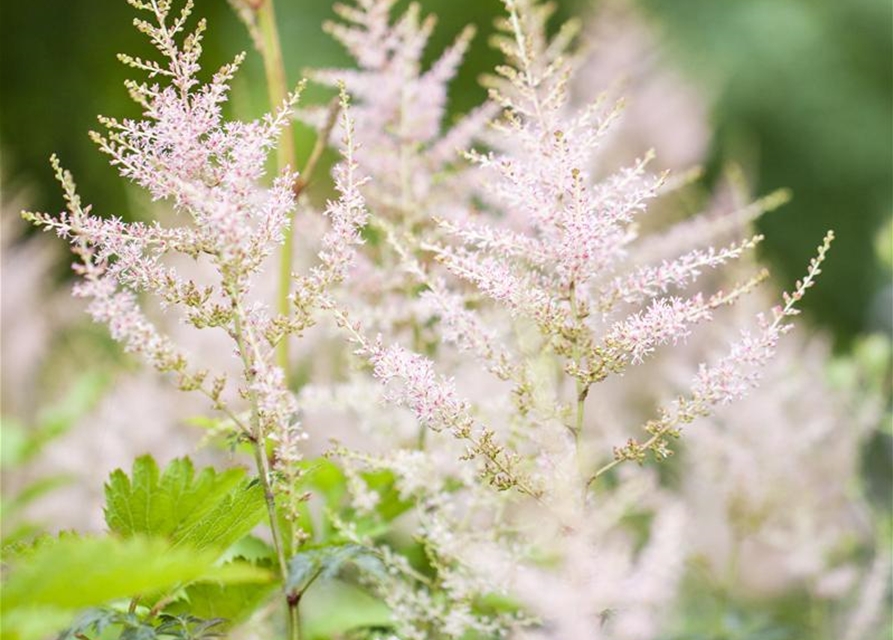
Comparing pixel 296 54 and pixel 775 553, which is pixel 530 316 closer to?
pixel 775 553

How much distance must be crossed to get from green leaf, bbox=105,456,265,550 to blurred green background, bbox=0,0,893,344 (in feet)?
19.4

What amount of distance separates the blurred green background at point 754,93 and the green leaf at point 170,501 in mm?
5919

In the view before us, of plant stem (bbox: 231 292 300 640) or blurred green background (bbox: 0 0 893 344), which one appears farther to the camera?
blurred green background (bbox: 0 0 893 344)

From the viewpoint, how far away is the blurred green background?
23.9 ft

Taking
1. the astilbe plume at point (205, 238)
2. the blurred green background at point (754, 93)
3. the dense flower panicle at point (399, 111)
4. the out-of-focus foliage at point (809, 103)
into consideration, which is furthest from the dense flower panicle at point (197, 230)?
the out-of-focus foliage at point (809, 103)

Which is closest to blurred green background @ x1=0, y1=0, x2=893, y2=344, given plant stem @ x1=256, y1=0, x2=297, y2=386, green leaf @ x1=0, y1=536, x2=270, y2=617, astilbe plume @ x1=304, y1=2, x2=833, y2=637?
plant stem @ x1=256, y1=0, x2=297, y2=386

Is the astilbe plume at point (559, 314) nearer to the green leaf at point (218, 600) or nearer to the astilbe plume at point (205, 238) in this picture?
the astilbe plume at point (205, 238)

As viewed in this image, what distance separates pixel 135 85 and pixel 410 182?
0.80 meters

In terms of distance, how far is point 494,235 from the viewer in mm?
1283

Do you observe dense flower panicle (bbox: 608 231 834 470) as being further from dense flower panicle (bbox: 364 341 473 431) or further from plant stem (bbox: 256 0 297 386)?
plant stem (bbox: 256 0 297 386)

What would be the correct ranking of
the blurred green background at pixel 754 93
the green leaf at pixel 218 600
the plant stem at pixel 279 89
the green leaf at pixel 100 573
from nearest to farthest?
the green leaf at pixel 100 573 < the green leaf at pixel 218 600 < the plant stem at pixel 279 89 < the blurred green background at pixel 754 93

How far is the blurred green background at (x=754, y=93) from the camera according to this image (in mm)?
7277

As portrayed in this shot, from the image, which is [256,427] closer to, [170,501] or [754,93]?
[170,501]

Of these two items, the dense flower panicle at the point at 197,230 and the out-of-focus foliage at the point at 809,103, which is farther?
the out-of-focus foliage at the point at 809,103
